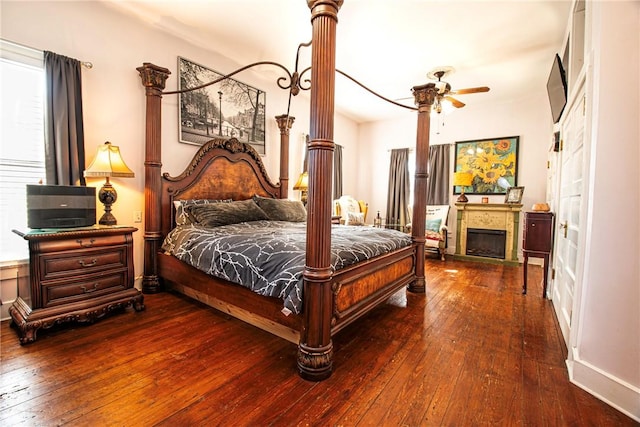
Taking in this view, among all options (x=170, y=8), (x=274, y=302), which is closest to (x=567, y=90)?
(x=274, y=302)

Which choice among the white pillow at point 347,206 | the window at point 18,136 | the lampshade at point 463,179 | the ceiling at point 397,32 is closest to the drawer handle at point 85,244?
the window at point 18,136

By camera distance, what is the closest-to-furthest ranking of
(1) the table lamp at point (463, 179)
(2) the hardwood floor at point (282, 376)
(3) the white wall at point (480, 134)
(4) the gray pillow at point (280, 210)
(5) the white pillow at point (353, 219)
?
(2) the hardwood floor at point (282, 376)
(4) the gray pillow at point (280, 210)
(3) the white wall at point (480, 134)
(1) the table lamp at point (463, 179)
(5) the white pillow at point (353, 219)

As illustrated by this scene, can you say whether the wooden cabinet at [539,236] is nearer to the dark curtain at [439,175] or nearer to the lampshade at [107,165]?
the dark curtain at [439,175]

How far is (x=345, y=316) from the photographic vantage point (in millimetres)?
1985

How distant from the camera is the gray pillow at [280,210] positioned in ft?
12.2

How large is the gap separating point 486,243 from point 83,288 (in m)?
5.82

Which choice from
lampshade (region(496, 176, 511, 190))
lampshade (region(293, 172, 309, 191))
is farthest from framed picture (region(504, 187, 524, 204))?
lampshade (region(293, 172, 309, 191))

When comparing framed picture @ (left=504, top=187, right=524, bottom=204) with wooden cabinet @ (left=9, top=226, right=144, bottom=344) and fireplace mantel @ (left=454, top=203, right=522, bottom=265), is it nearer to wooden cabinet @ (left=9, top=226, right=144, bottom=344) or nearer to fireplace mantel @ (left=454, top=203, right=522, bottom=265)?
fireplace mantel @ (left=454, top=203, right=522, bottom=265)

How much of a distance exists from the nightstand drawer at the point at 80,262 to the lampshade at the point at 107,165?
2.13 ft

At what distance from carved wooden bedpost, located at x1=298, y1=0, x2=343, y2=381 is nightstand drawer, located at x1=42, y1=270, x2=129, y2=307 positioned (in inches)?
70.2

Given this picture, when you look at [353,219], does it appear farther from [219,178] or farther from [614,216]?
[614,216]

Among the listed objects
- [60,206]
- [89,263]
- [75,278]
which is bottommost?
[75,278]

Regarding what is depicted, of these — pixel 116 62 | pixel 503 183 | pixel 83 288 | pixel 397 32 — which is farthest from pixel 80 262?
pixel 503 183

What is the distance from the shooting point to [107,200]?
2.64m
